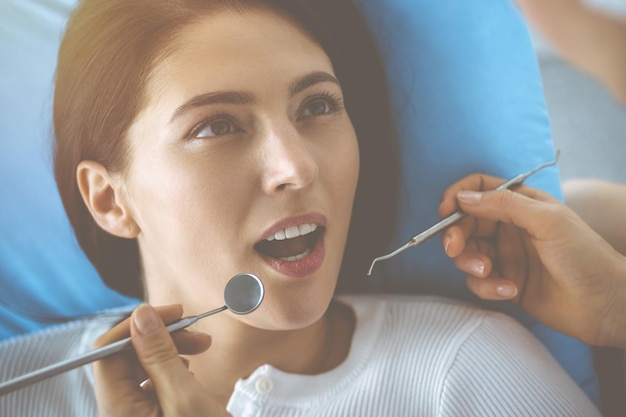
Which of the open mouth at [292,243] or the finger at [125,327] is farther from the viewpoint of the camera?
the open mouth at [292,243]

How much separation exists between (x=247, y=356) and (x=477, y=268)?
35 centimetres

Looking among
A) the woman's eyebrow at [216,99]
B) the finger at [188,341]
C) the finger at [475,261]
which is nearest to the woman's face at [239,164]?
the woman's eyebrow at [216,99]

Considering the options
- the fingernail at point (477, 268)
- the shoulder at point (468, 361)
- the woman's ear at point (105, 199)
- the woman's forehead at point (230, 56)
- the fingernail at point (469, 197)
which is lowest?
the shoulder at point (468, 361)

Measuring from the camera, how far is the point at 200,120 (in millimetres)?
679

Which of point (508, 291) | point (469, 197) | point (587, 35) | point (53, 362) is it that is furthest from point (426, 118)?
point (53, 362)

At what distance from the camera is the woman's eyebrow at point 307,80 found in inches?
27.7

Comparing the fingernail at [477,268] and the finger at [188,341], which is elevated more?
the finger at [188,341]

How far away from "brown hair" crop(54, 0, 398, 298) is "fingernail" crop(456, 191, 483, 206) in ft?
0.57

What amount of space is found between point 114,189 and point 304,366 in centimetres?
38

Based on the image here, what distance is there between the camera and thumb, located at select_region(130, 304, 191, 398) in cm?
53

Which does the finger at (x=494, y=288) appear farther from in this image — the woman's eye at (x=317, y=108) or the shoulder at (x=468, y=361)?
the woman's eye at (x=317, y=108)

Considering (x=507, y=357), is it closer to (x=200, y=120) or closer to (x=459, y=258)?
(x=459, y=258)

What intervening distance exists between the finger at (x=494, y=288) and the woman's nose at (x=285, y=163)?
320 mm

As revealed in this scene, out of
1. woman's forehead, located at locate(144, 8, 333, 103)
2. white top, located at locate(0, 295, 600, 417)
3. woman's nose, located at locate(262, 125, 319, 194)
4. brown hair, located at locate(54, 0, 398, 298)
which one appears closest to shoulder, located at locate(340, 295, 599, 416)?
white top, located at locate(0, 295, 600, 417)
